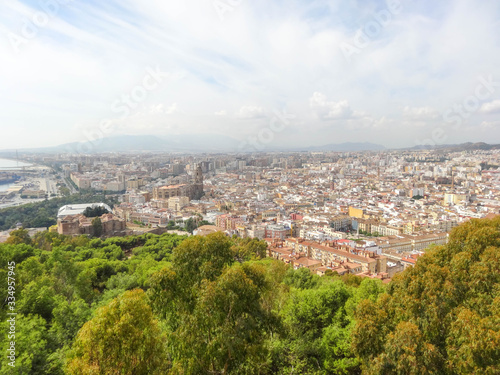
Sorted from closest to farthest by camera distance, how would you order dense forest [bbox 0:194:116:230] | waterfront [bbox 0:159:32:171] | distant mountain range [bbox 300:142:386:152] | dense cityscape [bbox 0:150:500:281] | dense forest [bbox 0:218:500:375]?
1. dense forest [bbox 0:218:500:375]
2. dense cityscape [bbox 0:150:500:281]
3. dense forest [bbox 0:194:116:230]
4. waterfront [bbox 0:159:32:171]
5. distant mountain range [bbox 300:142:386:152]

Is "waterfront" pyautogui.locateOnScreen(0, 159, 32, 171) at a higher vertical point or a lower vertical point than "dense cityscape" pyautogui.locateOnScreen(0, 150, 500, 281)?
higher

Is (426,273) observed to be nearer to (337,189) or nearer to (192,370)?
(192,370)

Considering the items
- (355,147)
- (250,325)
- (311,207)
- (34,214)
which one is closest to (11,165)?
(34,214)

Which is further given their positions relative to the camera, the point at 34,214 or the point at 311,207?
the point at 311,207

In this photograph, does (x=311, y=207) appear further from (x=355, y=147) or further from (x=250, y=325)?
(x=355, y=147)

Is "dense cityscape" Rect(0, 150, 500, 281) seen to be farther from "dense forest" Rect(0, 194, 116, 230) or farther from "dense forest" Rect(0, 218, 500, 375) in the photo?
"dense forest" Rect(0, 218, 500, 375)

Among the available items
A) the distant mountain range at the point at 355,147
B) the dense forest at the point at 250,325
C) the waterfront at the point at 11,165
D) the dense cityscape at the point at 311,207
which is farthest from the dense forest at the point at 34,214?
the distant mountain range at the point at 355,147

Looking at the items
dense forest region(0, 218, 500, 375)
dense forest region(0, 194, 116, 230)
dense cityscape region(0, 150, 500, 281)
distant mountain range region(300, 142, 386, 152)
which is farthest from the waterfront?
distant mountain range region(300, 142, 386, 152)

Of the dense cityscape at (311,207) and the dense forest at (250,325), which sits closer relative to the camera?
the dense forest at (250,325)

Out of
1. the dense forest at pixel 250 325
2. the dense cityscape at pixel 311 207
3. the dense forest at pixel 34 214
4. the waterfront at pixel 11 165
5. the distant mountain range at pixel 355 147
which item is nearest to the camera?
the dense forest at pixel 250 325

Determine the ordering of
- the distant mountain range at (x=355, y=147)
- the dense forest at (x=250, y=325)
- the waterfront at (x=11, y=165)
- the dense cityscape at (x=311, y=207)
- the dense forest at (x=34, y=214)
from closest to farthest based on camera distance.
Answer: the dense forest at (x=250, y=325)
the dense cityscape at (x=311, y=207)
the dense forest at (x=34, y=214)
the waterfront at (x=11, y=165)
the distant mountain range at (x=355, y=147)

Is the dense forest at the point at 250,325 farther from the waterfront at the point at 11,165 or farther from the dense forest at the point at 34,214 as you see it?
the waterfront at the point at 11,165
